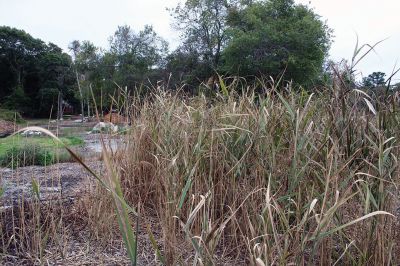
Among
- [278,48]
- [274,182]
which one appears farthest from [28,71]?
[274,182]

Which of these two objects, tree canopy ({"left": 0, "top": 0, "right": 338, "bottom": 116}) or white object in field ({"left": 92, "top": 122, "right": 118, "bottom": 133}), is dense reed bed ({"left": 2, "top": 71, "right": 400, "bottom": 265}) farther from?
tree canopy ({"left": 0, "top": 0, "right": 338, "bottom": 116})

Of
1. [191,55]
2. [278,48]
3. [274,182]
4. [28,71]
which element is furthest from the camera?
[28,71]

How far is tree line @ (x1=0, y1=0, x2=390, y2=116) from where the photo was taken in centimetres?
2150

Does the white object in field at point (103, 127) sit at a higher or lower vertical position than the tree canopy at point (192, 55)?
lower

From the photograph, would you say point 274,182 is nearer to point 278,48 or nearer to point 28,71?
point 278,48

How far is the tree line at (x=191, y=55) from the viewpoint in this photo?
2150 cm

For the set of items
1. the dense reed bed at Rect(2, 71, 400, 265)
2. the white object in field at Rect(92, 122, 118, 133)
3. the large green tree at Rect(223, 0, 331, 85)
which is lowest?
the dense reed bed at Rect(2, 71, 400, 265)

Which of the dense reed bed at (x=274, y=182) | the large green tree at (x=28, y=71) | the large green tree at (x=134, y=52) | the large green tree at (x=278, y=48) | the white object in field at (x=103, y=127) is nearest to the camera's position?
the white object in field at (x=103, y=127)

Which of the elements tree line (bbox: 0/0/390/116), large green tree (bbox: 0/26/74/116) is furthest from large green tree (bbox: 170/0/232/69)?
large green tree (bbox: 0/26/74/116)

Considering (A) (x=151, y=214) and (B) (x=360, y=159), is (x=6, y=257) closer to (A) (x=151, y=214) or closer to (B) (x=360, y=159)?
(A) (x=151, y=214)

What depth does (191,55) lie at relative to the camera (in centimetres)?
2588

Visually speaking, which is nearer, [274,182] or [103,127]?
[274,182]

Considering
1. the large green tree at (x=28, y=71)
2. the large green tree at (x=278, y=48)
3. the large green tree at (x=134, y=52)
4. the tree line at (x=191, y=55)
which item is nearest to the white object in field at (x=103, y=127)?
the tree line at (x=191, y=55)

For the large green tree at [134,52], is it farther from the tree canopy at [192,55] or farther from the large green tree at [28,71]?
the large green tree at [28,71]
